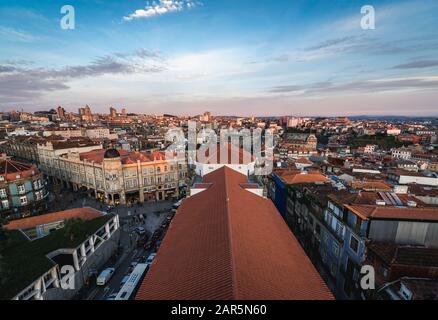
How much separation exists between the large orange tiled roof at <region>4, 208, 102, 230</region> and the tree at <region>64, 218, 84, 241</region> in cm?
406

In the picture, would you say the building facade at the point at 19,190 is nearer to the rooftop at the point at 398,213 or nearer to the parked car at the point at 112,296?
the parked car at the point at 112,296

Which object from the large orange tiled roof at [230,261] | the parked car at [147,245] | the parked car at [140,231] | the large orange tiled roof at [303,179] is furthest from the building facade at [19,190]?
the large orange tiled roof at [303,179]

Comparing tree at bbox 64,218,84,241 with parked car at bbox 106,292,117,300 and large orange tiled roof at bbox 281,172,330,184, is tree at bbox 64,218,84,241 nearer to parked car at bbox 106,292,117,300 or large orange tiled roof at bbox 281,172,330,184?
parked car at bbox 106,292,117,300

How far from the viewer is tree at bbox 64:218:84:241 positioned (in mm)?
23559

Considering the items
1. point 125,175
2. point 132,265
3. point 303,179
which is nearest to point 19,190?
point 125,175

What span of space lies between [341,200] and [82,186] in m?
49.0

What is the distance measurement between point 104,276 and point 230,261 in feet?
58.0

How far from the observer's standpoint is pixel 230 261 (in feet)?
41.6

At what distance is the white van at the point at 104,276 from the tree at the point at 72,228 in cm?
458

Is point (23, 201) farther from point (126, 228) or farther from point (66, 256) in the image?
point (66, 256)

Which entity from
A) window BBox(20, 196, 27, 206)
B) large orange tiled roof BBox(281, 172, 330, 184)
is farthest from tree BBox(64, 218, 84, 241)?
large orange tiled roof BBox(281, 172, 330, 184)

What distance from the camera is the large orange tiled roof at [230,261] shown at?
11664 millimetres

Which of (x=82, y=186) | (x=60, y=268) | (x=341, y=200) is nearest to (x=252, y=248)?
(x=341, y=200)
